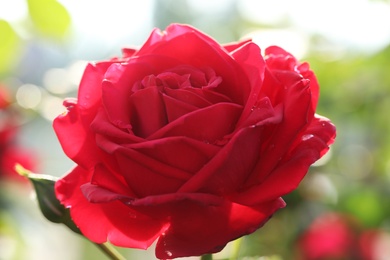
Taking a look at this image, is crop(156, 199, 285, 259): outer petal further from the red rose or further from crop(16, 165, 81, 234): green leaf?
the red rose

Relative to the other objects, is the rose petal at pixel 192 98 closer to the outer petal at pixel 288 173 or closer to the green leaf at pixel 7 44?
the outer petal at pixel 288 173

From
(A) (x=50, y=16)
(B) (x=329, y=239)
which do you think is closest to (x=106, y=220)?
(A) (x=50, y=16)

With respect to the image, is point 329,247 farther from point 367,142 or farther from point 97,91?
point 97,91

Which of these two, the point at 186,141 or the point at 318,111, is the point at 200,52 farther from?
the point at 318,111

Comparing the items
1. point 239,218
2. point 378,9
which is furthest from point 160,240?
point 378,9

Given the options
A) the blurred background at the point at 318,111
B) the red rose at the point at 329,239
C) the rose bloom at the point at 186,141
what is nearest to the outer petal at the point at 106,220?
the rose bloom at the point at 186,141

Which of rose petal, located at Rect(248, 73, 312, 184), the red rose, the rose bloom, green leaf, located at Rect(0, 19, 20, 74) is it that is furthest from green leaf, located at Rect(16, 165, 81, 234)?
the red rose
